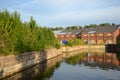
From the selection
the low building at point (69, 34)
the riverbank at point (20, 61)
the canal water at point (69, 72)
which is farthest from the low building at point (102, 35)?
the canal water at point (69, 72)

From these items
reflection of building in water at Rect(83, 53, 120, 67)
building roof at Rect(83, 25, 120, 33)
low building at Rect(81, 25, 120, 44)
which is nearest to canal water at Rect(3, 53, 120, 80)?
reflection of building in water at Rect(83, 53, 120, 67)

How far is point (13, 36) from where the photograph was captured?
24.5 m

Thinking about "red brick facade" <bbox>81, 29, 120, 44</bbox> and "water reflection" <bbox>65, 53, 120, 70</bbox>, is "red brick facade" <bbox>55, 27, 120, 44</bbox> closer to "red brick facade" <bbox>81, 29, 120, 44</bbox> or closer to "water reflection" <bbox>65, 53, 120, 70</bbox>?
"red brick facade" <bbox>81, 29, 120, 44</bbox>

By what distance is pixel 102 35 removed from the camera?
8312cm

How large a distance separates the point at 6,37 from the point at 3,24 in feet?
4.55

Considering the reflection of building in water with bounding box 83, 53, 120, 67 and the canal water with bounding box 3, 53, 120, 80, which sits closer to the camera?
the canal water with bounding box 3, 53, 120, 80

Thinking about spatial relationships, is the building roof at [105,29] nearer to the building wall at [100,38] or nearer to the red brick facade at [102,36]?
the red brick facade at [102,36]

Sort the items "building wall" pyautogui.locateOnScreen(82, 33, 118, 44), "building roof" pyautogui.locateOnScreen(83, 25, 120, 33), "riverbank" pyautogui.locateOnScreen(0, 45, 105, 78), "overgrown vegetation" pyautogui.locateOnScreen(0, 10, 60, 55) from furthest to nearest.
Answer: "building roof" pyautogui.locateOnScreen(83, 25, 120, 33), "building wall" pyautogui.locateOnScreen(82, 33, 118, 44), "overgrown vegetation" pyautogui.locateOnScreen(0, 10, 60, 55), "riverbank" pyautogui.locateOnScreen(0, 45, 105, 78)

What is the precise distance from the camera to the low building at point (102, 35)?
263 feet

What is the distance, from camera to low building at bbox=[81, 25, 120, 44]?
8012 cm

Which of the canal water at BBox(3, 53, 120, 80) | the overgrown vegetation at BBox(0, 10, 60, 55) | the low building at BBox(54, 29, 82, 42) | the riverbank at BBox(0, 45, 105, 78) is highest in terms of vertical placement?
the low building at BBox(54, 29, 82, 42)

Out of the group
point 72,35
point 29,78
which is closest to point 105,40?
point 72,35

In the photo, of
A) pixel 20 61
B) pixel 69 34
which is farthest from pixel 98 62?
pixel 69 34

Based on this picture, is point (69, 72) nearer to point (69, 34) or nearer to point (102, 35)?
point (102, 35)
